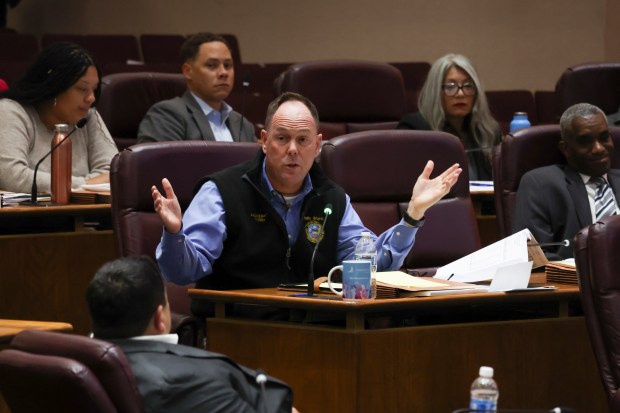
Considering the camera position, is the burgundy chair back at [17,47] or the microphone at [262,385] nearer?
the microphone at [262,385]

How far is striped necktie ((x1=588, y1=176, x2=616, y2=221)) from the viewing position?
15.3 ft

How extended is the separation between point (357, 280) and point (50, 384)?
1.19m

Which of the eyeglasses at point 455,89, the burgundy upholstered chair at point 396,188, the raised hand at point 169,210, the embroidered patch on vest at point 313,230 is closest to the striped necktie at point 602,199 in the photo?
the burgundy upholstered chair at point 396,188

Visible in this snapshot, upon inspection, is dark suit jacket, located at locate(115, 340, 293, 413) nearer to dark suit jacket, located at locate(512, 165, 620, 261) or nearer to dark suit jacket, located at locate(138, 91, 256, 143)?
dark suit jacket, located at locate(512, 165, 620, 261)

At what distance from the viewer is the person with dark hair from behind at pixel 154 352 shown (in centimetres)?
240

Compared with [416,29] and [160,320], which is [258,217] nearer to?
[160,320]

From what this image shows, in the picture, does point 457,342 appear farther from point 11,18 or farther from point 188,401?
point 11,18

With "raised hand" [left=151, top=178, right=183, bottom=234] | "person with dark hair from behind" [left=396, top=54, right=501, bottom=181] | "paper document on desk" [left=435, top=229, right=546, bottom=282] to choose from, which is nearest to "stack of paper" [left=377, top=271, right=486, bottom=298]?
"paper document on desk" [left=435, top=229, right=546, bottom=282]

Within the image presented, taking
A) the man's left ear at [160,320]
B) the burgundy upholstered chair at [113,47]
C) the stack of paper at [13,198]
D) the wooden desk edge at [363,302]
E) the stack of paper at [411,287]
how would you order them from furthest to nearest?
1. the burgundy upholstered chair at [113,47]
2. the stack of paper at [13,198]
3. the stack of paper at [411,287]
4. the wooden desk edge at [363,302]
5. the man's left ear at [160,320]

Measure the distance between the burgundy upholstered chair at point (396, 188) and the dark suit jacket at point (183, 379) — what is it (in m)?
1.85

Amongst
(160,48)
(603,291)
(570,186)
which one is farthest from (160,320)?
(160,48)

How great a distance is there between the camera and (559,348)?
11.9ft

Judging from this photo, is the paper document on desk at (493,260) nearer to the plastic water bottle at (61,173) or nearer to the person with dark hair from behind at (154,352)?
the person with dark hair from behind at (154,352)

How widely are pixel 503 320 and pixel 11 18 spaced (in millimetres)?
8254
